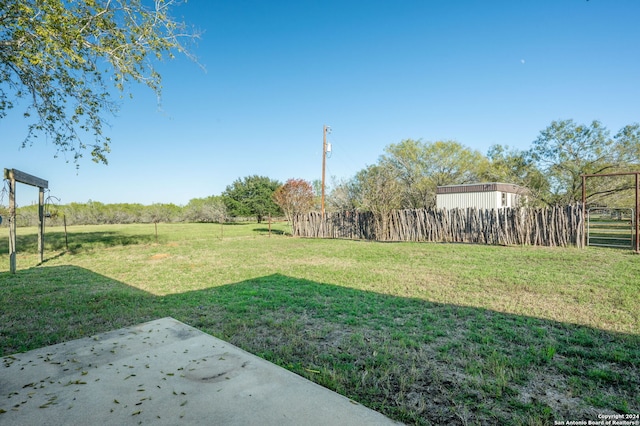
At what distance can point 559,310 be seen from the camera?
415cm

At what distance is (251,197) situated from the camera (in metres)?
37.4

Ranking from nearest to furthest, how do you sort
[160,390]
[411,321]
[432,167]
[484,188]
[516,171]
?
1. [160,390]
2. [411,321]
3. [484,188]
4. [516,171]
5. [432,167]

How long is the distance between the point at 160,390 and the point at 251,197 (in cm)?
3623

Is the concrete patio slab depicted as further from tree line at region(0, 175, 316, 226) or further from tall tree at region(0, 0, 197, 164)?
tree line at region(0, 175, 316, 226)

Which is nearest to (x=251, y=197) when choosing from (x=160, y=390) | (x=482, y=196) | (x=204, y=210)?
(x=204, y=210)

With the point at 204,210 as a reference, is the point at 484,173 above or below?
above

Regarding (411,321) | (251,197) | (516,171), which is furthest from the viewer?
(251,197)

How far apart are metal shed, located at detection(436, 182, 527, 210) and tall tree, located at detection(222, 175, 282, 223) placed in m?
21.9

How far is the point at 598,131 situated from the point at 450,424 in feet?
75.2

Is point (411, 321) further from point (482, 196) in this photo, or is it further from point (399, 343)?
point (482, 196)

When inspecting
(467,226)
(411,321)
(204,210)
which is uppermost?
(204,210)

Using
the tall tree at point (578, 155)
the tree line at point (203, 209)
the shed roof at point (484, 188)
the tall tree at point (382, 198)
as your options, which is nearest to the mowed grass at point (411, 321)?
the tall tree at point (382, 198)

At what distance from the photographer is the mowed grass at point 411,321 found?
2225 mm

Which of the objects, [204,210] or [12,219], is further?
[204,210]
